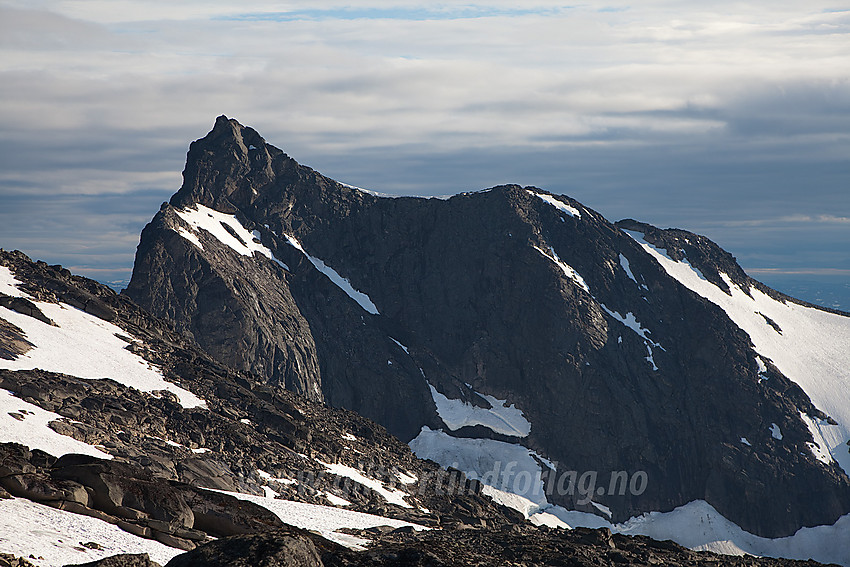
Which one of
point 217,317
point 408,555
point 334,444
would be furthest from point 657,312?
point 408,555

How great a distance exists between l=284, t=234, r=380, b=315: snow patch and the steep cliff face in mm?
288

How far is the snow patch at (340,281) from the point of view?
15075cm

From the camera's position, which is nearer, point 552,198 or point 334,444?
point 334,444

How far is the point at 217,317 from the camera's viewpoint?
12369cm

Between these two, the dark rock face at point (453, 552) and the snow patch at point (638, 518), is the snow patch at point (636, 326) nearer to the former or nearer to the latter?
the snow patch at point (638, 518)

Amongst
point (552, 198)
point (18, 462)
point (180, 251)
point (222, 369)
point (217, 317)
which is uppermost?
point (552, 198)

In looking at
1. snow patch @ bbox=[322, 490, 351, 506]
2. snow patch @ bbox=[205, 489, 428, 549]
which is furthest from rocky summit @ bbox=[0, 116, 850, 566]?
snow patch @ bbox=[205, 489, 428, 549]

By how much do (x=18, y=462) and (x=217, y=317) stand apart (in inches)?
3519

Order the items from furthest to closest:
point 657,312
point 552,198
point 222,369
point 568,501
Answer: point 552,198, point 657,312, point 568,501, point 222,369

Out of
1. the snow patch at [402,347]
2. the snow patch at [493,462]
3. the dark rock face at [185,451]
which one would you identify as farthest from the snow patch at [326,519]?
the snow patch at [402,347]

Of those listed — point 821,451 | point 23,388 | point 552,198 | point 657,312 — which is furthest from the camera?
point 552,198

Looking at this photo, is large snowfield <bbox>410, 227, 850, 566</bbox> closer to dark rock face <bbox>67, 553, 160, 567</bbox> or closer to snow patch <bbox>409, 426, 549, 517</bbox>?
snow patch <bbox>409, 426, 549, 517</bbox>

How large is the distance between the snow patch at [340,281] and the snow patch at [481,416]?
18376 mm

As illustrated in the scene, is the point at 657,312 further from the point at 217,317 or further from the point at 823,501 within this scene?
the point at 217,317
